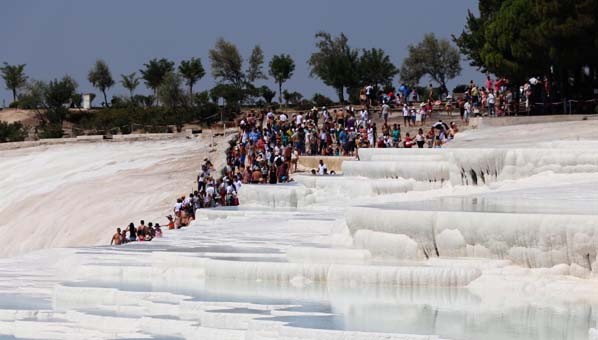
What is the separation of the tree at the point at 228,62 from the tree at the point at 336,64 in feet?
17.6

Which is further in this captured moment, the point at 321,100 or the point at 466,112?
the point at 321,100

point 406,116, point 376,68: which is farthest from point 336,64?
point 406,116

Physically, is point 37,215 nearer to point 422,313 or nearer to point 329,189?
point 329,189

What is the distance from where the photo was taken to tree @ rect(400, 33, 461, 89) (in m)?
58.3

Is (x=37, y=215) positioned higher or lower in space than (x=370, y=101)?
lower

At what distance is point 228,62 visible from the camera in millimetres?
61281

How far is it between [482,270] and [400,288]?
689mm

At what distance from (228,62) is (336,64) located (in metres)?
9.45

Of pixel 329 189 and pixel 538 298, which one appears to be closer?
pixel 538 298

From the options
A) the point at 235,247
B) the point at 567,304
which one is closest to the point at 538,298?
the point at 567,304

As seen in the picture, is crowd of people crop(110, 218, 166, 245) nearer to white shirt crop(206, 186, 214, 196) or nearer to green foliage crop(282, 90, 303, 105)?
white shirt crop(206, 186, 214, 196)

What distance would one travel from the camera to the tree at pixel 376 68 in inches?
2120

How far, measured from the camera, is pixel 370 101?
3106cm

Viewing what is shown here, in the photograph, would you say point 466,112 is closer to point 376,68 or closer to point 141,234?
point 141,234
